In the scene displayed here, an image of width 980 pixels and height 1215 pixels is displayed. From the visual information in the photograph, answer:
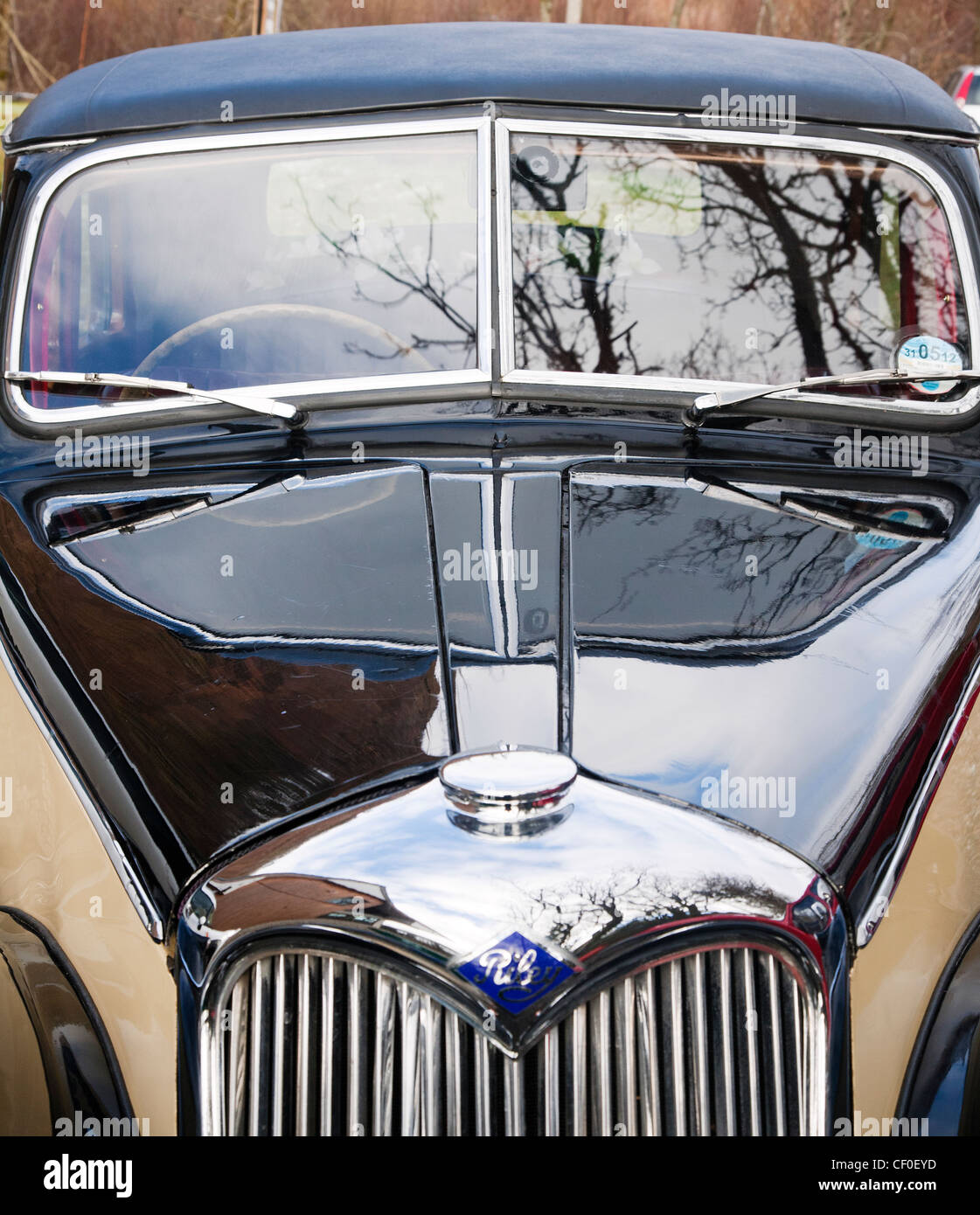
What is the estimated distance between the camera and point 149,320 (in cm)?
245

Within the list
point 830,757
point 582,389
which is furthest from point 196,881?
point 582,389

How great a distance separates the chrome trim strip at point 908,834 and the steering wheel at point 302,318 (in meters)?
1.14

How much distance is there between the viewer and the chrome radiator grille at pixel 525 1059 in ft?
4.33

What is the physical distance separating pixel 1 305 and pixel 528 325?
105 centimetres

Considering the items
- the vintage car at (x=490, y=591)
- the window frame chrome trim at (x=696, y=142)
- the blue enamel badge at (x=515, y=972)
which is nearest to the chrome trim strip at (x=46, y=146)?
the vintage car at (x=490, y=591)

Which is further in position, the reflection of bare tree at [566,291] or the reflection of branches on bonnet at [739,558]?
the reflection of bare tree at [566,291]

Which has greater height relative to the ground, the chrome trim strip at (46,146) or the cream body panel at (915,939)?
the chrome trim strip at (46,146)

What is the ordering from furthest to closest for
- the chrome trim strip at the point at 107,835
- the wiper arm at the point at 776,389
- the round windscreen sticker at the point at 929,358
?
the round windscreen sticker at the point at 929,358
the wiper arm at the point at 776,389
the chrome trim strip at the point at 107,835

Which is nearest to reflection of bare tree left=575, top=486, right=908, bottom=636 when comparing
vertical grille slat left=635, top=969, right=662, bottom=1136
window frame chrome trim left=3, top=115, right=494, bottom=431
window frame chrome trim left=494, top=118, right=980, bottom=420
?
window frame chrome trim left=494, top=118, right=980, bottom=420

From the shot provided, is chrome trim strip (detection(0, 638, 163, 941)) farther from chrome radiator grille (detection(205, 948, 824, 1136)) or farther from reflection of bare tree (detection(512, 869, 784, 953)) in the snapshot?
reflection of bare tree (detection(512, 869, 784, 953))

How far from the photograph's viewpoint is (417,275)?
2.39m

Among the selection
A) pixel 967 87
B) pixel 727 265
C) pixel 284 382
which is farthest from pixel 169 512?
pixel 967 87

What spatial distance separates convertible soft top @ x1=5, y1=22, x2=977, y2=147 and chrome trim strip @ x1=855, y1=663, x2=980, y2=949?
1.32 m

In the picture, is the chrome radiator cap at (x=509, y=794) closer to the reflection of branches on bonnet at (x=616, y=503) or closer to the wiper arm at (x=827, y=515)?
the reflection of branches on bonnet at (x=616, y=503)
